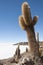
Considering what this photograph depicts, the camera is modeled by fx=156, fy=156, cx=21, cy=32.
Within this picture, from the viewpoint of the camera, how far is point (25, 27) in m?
13.9

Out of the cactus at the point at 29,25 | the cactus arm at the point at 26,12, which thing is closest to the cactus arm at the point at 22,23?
the cactus at the point at 29,25

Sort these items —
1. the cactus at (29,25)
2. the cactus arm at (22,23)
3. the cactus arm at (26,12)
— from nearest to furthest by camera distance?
1. the cactus arm at (26,12)
2. the cactus at (29,25)
3. the cactus arm at (22,23)

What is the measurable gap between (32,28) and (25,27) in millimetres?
636

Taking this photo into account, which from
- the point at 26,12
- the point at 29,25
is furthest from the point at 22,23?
the point at 26,12

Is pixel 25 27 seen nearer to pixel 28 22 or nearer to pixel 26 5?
pixel 28 22

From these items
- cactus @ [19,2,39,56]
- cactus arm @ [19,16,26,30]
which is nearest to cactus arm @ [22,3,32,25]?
cactus @ [19,2,39,56]

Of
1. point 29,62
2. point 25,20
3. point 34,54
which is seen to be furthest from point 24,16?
point 29,62

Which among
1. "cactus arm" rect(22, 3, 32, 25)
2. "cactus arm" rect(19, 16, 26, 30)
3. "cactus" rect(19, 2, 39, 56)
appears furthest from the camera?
"cactus arm" rect(19, 16, 26, 30)

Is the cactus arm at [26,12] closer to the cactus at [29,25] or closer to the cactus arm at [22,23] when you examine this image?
the cactus at [29,25]

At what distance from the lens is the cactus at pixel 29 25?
42.8 feet

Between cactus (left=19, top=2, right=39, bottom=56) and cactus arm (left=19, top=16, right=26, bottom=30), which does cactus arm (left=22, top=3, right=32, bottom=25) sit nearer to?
cactus (left=19, top=2, right=39, bottom=56)

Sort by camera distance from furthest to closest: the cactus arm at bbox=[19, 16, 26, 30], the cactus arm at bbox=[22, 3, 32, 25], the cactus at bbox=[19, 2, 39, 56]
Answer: the cactus arm at bbox=[19, 16, 26, 30]
the cactus at bbox=[19, 2, 39, 56]
the cactus arm at bbox=[22, 3, 32, 25]

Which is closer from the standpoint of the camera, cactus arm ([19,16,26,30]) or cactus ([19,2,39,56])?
cactus ([19,2,39,56])

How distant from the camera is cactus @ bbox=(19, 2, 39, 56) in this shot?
13031mm
